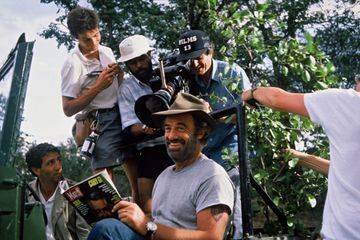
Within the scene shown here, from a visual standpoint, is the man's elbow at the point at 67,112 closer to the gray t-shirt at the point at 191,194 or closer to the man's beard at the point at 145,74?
the man's beard at the point at 145,74

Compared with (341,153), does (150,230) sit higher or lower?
lower

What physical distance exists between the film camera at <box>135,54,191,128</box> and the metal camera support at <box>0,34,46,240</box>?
1.02 m

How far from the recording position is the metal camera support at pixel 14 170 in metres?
2.49

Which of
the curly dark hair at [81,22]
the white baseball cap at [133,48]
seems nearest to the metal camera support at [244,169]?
the white baseball cap at [133,48]

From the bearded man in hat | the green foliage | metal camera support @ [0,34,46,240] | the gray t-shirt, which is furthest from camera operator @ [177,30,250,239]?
metal camera support @ [0,34,46,240]

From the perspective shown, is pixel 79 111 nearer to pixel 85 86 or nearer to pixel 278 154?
pixel 85 86

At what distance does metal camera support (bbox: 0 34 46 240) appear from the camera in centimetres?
249

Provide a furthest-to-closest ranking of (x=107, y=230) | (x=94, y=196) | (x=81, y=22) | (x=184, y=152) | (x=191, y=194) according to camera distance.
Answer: (x=81, y=22), (x=184, y=152), (x=191, y=194), (x=94, y=196), (x=107, y=230)

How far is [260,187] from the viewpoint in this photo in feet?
10.7

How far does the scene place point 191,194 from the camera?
2953mm

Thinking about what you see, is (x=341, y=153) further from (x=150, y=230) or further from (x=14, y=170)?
(x=14, y=170)

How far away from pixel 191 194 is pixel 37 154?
82.3 inches

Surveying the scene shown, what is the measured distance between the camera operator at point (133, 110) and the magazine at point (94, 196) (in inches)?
46.1

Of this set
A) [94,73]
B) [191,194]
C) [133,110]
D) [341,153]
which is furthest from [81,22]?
[341,153]
